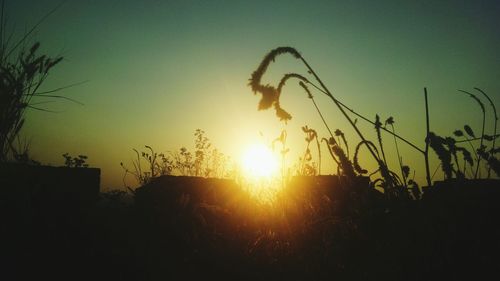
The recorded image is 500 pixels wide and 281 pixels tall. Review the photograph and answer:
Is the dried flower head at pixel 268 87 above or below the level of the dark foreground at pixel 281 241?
above

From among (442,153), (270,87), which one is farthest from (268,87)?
(442,153)

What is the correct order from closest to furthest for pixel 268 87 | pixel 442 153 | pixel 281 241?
pixel 268 87
pixel 442 153
pixel 281 241

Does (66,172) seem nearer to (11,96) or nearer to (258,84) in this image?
(11,96)

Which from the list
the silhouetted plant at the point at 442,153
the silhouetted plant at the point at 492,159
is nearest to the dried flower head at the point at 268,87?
the silhouetted plant at the point at 442,153

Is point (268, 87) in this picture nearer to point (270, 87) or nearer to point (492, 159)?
point (270, 87)

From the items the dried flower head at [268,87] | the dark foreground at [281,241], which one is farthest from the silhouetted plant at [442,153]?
the dried flower head at [268,87]

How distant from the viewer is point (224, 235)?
2252mm

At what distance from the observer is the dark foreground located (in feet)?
5.15

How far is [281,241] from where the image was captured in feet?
7.06

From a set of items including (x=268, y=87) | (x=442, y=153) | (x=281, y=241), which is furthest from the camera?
(x=281, y=241)

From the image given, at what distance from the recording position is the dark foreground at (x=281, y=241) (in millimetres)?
1569

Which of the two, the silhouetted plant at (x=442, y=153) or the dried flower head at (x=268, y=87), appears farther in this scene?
the silhouetted plant at (x=442, y=153)

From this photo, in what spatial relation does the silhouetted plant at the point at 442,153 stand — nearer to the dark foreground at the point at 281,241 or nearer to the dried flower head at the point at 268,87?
the dark foreground at the point at 281,241

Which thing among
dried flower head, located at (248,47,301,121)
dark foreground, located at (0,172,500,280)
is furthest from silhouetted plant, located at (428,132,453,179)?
dried flower head, located at (248,47,301,121)
